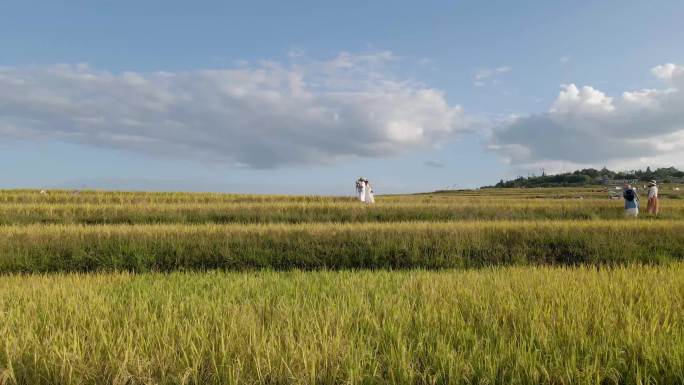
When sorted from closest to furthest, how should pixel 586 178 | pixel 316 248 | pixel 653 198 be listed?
pixel 316 248 → pixel 653 198 → pixel 586 178

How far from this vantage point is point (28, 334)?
283 centimetres

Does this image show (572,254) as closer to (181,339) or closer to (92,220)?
(181,339)

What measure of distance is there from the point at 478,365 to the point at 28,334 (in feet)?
9.88

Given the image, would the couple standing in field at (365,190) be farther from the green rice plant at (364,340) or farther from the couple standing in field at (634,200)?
the green rice plant at (364,340)

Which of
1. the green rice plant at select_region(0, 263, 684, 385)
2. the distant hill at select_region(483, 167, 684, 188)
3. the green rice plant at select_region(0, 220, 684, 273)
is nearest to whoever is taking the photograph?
the green rice plant at select_region(0, 263, 684, 385)

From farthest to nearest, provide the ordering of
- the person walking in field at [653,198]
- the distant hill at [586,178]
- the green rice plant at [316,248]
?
1. the distant hill at [586,178]
2. the person walking in field at [653,198]
3. the green rice plant at [316,248]

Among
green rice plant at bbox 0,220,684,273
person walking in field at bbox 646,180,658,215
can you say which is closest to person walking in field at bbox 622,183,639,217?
person walking in field at bbox 646,180,658,215

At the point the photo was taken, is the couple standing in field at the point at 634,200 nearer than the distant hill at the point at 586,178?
Yes

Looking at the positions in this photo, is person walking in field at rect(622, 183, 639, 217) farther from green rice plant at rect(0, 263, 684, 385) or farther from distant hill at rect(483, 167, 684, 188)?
distant hill at rect(483, 167, 684, 188)

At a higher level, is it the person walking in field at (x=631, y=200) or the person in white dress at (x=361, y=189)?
the person in white dress at (x=361, y=189)

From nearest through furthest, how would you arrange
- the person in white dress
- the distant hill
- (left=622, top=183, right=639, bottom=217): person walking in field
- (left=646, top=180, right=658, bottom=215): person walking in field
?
(left=622, top=183, right=639, bottom=217): person walking in field, (left=646, top=180, right=658, bottom=215): person walking in field, the person in white dress, the distant hill

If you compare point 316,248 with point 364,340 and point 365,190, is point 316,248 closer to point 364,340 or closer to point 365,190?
point 364,340

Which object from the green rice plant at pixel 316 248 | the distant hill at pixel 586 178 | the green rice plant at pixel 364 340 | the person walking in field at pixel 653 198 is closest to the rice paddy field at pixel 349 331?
the green rice plant at pixel 364 340

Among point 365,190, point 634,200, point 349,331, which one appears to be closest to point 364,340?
point 349,331
